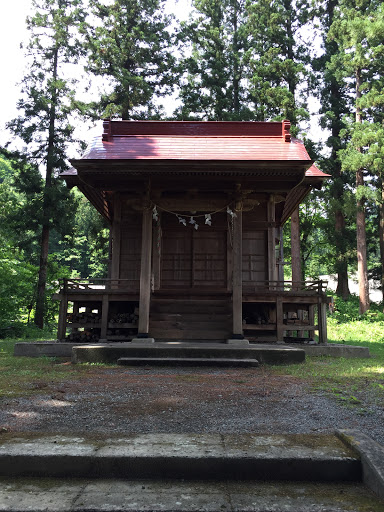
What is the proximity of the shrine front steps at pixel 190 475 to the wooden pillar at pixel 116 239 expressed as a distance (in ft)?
28.1

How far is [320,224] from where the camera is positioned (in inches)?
1009

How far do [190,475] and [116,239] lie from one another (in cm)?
949

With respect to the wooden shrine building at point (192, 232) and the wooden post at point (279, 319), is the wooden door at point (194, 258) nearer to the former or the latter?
the wooden shrine building at point (192, 232)

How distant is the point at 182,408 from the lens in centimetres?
449

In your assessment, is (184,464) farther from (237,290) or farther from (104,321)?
(104,321)

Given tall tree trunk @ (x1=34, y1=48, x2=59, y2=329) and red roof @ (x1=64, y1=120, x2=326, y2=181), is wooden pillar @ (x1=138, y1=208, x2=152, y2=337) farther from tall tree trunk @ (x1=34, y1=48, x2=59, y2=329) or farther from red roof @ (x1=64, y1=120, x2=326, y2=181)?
tall tree trunk @ (x1=34, y1=48, x2=59, y2=329)

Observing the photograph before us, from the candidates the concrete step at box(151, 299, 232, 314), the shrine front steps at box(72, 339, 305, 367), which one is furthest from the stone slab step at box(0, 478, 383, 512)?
the concrete step at box(151, 299, 232, 314)

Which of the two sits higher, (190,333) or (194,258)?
(194,258)

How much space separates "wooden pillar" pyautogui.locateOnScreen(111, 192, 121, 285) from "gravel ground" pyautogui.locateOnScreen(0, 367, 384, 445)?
5279mm

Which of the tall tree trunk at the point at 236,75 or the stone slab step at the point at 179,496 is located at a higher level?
the tall tree trunk at the point at 236,75

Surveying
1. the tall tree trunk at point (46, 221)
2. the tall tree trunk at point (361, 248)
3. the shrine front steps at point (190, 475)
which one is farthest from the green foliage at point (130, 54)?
the shrine front steps at point (190, 475)

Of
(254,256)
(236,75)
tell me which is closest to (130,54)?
(236,75)

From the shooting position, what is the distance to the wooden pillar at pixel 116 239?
11.4 metres

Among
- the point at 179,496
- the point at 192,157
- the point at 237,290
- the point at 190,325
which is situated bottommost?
the point at 179,496
